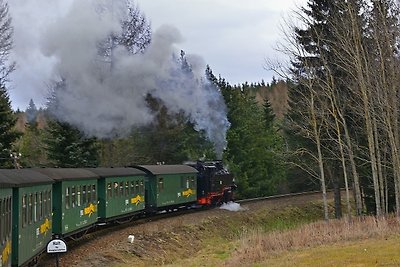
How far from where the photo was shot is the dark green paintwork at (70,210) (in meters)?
18.6

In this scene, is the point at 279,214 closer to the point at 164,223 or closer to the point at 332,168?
the point at 332,168

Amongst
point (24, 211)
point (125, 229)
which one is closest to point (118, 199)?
point (125, 229)

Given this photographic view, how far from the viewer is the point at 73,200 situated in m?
20.2

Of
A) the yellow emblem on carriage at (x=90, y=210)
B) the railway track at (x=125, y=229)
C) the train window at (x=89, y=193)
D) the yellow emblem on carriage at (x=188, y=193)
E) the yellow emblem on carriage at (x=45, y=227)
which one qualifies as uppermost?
the train window at (x=89, y=193)

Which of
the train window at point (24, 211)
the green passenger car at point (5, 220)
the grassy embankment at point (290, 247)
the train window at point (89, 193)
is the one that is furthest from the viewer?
the train window at point (89, 193)

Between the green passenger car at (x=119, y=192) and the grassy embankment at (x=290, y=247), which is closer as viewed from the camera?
the grassy embankment at (x=290, y=247)

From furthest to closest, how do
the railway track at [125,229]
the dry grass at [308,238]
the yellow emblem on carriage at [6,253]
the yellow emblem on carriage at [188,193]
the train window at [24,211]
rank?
1. the yellow emblem on carriage at [188,193]
2. the dry grass at [308,238]
3. the railway track at [125,229]
4. the train window at [24,211]
5. the yellow emblem on carriage at [6,253]

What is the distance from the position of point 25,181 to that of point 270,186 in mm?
43293

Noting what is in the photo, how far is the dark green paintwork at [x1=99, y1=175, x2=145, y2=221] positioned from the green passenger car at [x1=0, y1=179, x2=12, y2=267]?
1240 centimetres

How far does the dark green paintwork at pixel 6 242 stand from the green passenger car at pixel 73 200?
5899 millimetres

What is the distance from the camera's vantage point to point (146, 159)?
46.9 metres

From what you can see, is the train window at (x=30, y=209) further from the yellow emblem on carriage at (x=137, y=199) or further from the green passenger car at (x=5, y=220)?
the yellow emblem on carriage at (x=137, y=199)

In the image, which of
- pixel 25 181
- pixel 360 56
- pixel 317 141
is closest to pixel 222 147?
pixel 317 141

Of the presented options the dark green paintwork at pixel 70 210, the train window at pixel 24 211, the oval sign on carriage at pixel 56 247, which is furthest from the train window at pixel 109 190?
the oval sign on carriage at pixel 56 247
